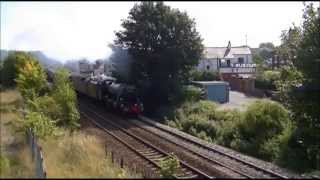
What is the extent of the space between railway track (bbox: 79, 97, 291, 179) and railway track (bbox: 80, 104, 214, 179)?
0.92 m

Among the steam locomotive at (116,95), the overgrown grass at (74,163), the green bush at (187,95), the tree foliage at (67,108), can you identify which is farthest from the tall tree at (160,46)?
the overgrown grass at (74,163)

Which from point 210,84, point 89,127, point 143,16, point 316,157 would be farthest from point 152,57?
point 316,157

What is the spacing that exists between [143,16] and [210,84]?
1031 centimetres

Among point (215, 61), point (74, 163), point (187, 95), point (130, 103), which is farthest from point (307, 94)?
point (215, 61)

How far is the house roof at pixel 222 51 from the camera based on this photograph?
43.2 m

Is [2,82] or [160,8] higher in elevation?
[160,8]

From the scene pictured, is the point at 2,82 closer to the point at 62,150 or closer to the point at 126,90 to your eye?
the point at 126,90

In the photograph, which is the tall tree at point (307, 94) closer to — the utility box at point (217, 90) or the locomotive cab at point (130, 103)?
the locomotive cab at point (130, 103)

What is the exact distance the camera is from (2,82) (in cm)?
7844

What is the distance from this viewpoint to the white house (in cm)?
4352

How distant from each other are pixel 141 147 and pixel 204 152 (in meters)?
3.21

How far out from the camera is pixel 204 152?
78.6ft

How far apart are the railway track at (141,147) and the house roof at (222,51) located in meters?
11.9

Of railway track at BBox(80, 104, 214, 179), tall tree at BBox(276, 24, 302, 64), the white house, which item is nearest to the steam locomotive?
railway track at BBox(80, 104, 214, 179)
